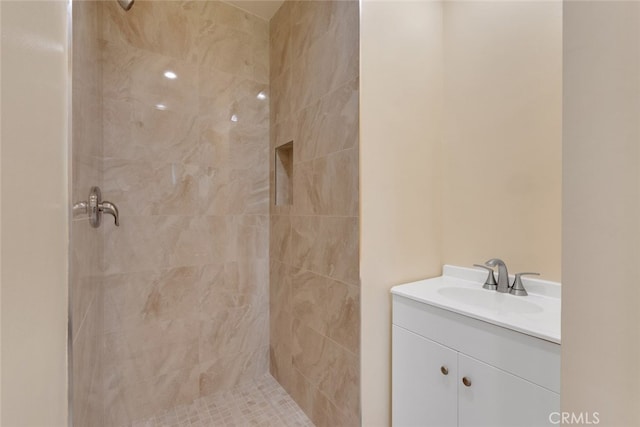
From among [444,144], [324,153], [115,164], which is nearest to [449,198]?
[444,144]

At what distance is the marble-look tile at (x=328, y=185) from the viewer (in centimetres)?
130

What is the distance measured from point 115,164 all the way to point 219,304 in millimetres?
1062

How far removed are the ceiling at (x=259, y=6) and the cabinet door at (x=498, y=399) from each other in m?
2.33

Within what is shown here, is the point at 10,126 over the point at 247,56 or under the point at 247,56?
under

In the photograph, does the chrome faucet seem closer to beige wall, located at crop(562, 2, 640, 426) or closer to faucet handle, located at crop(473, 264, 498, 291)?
faucet handle, located at crop(473, 264, 498, 291)

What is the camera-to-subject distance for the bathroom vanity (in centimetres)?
86

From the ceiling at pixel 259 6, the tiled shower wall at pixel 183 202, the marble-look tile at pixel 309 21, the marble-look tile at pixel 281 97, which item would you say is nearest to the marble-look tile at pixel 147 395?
the tiled shower wall at pixel 183 202

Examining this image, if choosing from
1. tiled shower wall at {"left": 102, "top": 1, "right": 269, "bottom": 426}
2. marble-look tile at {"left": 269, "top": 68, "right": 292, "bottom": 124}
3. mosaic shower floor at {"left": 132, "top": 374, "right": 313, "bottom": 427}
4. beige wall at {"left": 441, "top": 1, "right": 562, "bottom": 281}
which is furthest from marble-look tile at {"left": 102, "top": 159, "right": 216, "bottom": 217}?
beige wall at {"left": 441, "top": 1, "right": 562, "bottom": 281}

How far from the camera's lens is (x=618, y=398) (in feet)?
1.06

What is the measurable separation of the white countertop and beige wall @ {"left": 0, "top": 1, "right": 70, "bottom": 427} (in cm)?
115

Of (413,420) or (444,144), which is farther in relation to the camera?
(444,144)

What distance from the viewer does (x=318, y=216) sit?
152 cm

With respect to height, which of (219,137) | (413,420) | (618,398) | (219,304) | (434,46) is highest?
(434,46)

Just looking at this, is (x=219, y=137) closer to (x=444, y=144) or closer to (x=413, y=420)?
(x=444, y=144)
